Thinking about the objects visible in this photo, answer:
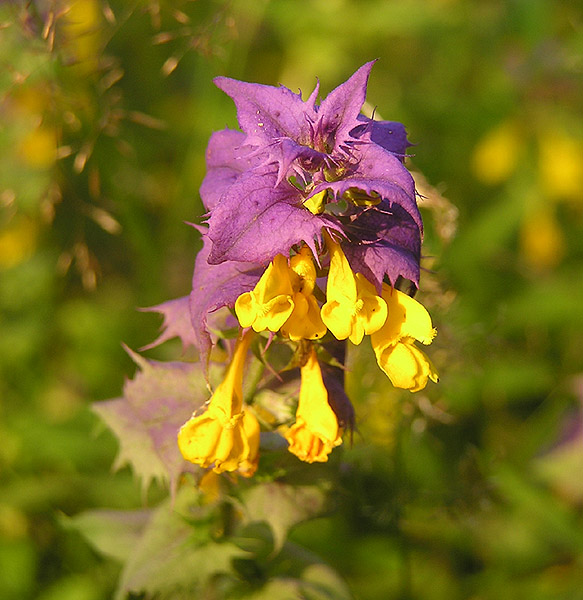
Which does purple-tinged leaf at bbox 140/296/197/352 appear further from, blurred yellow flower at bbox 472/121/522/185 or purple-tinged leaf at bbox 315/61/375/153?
Answer: blurred yellow flower at bbox 472/121/522/185

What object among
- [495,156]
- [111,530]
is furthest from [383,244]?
[495,156]

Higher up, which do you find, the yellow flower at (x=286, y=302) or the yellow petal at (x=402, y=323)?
the yellow flower at (x=286, y=302)

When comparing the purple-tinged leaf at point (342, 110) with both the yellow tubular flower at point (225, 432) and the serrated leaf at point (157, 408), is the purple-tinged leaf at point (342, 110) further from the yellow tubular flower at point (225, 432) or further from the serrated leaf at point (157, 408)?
the serrated leaf at point (157, 408)

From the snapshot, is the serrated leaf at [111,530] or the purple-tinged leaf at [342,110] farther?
the serrated leaf at [111,530]

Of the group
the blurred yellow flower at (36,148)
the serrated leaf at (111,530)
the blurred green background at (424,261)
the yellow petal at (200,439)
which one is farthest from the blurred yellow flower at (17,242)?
the yellow petal at (200,439)

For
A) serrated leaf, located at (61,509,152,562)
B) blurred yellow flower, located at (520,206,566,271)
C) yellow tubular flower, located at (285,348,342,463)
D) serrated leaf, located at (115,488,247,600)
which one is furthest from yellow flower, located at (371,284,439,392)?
blurred yellow flower, located at (520,206,566,271)

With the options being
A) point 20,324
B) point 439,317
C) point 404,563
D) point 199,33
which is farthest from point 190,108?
point 404,563
